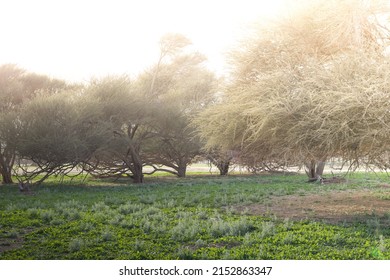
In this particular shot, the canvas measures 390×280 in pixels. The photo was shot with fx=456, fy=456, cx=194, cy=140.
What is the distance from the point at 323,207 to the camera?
45.1 ft

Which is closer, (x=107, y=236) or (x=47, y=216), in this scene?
(x=107, y=236)

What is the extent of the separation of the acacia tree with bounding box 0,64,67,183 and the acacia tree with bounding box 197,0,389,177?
1042cm

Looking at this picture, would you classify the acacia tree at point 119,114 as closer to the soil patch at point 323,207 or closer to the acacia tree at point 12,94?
the acacia tree at point 12,94

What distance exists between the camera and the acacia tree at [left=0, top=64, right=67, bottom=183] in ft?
67.2

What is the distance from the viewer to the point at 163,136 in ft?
93.8

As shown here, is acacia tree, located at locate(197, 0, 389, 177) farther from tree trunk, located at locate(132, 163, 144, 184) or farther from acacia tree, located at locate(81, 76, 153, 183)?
tree trunk, located at locate(132, 163, 144, 184)

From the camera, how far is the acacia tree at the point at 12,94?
2048cm

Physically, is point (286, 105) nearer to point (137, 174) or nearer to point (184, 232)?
point (184, 232)

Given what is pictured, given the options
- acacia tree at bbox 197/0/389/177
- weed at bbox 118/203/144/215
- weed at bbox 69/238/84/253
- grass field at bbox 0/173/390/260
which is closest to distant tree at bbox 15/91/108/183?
grass field at bbox 0/173/390/260

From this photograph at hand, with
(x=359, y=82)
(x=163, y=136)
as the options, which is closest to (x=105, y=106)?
(x=163, y=136)

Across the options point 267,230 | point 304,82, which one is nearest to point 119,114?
point 304,82

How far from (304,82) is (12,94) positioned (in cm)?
2109

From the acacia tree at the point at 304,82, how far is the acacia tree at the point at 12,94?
410 inches
